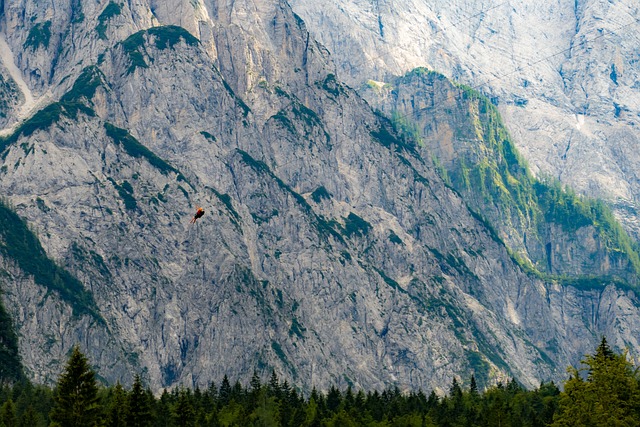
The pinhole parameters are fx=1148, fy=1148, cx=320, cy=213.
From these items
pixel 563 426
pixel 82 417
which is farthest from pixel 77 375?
pixel 563 426

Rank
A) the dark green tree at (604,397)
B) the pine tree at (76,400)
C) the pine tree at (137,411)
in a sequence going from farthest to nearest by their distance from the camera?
the pine tree at (137,411)
the dark green tree at (604,397)
the pine tree at (76,400)

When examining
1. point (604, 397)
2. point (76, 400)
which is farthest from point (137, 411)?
point (604, 397)

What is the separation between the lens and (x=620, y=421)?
124 metres

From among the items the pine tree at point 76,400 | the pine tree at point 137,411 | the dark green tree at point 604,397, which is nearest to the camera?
the pine tree at point 76,400

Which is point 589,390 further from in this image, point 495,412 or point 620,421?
point 495,412

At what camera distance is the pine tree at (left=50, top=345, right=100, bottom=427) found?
12631 centimetres

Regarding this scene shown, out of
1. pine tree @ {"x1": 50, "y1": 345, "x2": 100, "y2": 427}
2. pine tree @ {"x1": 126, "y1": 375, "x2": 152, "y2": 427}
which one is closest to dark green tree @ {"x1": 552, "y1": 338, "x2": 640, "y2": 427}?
pine tree @ {"x1": 126, "y1": 375, "x2": 152, "y2": 427}

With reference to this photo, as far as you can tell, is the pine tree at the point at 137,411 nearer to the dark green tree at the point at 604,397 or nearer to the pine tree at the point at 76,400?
the pine tree at the point at 76,400

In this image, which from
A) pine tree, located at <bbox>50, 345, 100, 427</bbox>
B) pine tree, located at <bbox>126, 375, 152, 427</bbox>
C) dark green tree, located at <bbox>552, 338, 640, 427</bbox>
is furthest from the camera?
pine tree, located at <bbox>126, 375, 152, 427</bbox>

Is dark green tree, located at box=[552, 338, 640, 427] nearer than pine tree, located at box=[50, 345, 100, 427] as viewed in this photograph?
No

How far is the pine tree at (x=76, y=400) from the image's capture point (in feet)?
414

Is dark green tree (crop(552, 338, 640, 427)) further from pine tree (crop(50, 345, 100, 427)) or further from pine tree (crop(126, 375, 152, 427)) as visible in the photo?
pine tree (crop(50, 345, 100, 427))

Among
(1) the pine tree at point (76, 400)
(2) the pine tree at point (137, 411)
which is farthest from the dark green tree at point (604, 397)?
(1) the pine tree at point (76, 400)

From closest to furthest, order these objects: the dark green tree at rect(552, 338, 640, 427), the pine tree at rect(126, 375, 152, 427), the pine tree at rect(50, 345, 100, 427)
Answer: the pine tree at rect(50, 345, 100, 427)
the dark green tree at rect(552, 338, 640, 427)
the pine tree at rect(126, 375, 152, 427)
